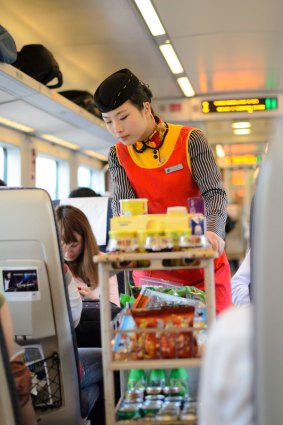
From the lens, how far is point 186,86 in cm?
850

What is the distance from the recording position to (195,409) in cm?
209

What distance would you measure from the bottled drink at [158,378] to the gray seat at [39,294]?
336mm

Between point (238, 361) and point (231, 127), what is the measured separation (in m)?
9.37

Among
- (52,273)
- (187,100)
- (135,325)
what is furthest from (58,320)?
(187,100)

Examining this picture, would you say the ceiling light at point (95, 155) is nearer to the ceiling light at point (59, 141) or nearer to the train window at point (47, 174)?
the ceiling light at point (59, 141)

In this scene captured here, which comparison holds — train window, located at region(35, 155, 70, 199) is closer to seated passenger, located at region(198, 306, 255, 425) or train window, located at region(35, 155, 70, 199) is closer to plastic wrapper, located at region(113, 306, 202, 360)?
plastic wrapper, located at region(113, 306, 202, 360)

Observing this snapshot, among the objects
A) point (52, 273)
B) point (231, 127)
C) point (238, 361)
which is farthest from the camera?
point (231, 127)

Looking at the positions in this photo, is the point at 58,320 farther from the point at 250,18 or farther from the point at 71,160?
the point at 71,160

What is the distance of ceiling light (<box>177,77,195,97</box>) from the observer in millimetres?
8096

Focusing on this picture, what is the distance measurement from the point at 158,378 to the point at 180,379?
0.10 meters

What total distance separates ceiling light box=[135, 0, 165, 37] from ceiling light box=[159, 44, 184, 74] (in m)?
0.51

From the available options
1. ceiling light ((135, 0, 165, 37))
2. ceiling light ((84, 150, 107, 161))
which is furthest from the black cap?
ceiling light ((84, 150, 107, 161))

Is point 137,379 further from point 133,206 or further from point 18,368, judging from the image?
point 133,206

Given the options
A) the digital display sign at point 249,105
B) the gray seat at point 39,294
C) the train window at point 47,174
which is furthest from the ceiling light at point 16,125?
the gray seat at point 39,294
